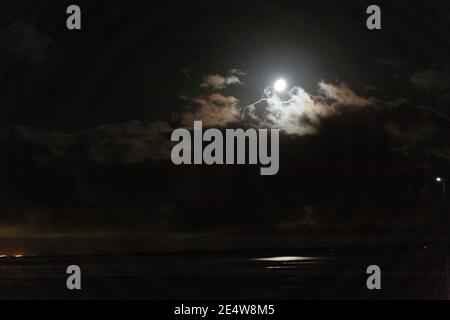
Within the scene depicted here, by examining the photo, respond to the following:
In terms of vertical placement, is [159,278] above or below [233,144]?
below

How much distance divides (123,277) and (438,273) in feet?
48.9

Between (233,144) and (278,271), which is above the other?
(233,144)

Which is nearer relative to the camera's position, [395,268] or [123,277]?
[123,277]

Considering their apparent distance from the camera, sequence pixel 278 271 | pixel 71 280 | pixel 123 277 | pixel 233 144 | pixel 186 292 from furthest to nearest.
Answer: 1. pixel 278 271
2. pixel 123 277
3. pixel 71 280
4. pixel 186 292
5. pixel 233 144

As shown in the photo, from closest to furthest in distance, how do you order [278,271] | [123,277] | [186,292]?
[186,292] < [123,277] < [278,271]
